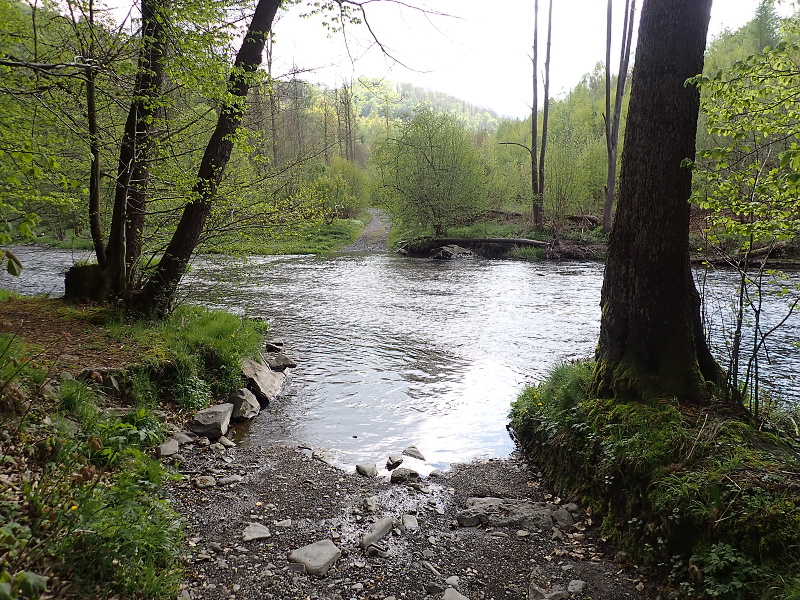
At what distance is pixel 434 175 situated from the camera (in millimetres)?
32969

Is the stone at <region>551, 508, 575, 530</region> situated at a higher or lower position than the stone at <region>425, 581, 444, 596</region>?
lower

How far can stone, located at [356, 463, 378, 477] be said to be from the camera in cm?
536

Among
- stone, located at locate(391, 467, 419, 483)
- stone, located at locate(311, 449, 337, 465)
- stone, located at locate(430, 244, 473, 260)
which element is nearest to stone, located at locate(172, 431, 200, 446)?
stone, located at locate(311, 449, 337, 465)

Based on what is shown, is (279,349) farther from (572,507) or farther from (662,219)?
(662,219)

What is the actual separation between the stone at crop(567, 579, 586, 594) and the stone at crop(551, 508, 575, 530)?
Result: 2.61 feet

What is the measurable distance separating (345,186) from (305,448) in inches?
→ 1685

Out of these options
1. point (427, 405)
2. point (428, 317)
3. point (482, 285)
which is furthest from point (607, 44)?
point (427, 405)

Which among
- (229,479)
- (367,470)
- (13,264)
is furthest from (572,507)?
(13,264)

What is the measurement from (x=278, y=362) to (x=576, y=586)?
6.49m

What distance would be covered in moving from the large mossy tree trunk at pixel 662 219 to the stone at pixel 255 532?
354cm

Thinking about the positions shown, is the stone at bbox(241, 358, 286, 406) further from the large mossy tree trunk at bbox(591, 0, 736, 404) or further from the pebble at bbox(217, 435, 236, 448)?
the large mossy tree trunk at bbox(591, 0, 736, 404)

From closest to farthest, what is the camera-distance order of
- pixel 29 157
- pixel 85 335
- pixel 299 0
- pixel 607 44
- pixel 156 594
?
1. pixel 29 157
2. pixel 156 594
3. pixel 85 335
4. pixel 299 0
5. pixel 607 44

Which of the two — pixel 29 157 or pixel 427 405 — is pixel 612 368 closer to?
pixel 427 405

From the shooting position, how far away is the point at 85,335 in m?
7.01
